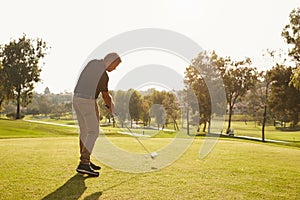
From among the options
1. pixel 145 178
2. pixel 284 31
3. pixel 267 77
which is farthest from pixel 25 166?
pixel 267 77

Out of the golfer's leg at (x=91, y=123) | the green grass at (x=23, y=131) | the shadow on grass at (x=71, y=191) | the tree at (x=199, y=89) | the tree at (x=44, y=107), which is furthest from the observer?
the tree at (x=44, y=107)

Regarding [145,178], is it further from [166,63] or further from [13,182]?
[166,63]

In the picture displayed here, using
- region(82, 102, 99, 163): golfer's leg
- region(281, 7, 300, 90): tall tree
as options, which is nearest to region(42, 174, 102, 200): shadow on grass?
region(82, 102, 99, 163): golfer's leg

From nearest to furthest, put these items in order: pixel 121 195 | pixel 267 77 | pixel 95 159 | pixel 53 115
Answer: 1. pixel 121 195
2. pixel 95 159
3. pixel 267 77
4. pixel 53 115

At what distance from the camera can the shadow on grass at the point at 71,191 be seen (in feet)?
12.8

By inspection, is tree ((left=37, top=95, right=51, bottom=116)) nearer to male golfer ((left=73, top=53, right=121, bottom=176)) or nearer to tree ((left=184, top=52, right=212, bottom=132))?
tree ((left=184, top=52, right=212, bottom=132))

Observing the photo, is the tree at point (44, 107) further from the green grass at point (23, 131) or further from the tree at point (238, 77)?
the tree at point (238, 77)

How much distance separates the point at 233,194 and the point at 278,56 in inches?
1523

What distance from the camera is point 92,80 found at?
5.86m

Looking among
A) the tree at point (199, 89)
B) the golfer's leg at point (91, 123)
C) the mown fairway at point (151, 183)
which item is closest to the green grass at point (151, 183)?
the mown fairway at point (151, 183)

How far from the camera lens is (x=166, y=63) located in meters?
14.9

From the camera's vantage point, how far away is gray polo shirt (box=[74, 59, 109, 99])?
585cm

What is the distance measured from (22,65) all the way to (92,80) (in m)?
49.5

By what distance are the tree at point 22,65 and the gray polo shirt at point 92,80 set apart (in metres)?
48.8
